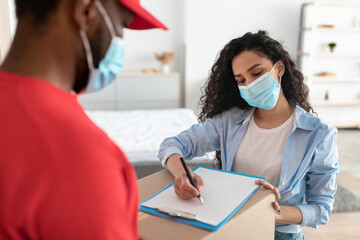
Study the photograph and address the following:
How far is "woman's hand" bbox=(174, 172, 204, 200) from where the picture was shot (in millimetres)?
788

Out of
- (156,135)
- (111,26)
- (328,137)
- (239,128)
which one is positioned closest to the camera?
(111,26)

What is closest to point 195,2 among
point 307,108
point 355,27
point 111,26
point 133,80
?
point 133,80

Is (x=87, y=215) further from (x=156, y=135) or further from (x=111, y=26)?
(x=156, y=135)

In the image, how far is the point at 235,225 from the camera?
2.19 ft

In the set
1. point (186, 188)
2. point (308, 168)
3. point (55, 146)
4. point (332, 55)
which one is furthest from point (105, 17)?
point (332, 55)

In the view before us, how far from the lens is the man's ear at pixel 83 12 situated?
433 millimetres

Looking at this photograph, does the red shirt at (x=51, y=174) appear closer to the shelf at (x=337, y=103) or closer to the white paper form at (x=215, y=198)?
the white paper form at (x=215, y=198)

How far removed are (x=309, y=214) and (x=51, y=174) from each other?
0.90 metres

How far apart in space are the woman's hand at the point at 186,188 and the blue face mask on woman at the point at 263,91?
17.8 inches

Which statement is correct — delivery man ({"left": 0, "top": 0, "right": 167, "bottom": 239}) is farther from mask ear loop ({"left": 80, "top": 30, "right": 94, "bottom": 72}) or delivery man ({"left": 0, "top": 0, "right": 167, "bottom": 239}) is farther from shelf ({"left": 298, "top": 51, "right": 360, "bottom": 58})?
shelf ({"left": 298, "top": 51, "right": 360, "bottom": 58})

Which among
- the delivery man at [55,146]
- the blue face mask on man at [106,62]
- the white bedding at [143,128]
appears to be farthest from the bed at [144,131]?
the delivery man at [55,146]

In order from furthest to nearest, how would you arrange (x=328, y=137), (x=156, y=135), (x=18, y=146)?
(x=156, y=135) → (x=328, y=137) → (x=18, y=146)

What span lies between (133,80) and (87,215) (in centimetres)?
399

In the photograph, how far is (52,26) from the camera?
16.9 inches
